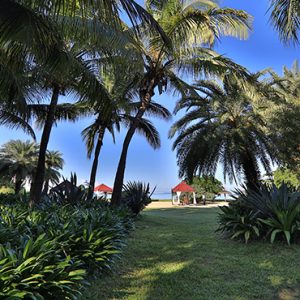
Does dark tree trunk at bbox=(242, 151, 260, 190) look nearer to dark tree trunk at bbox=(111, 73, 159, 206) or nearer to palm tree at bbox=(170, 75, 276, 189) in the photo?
palm tree at bbox=(170, 75, 276, 189)

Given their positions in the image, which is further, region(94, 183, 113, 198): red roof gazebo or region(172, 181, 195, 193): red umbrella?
region(172, 181, 195, 193): red umbrella

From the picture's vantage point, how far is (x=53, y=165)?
132ft

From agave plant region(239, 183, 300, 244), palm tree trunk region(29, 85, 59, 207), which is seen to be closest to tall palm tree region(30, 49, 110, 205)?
palm tree trunk region(29, 85, 59, 207)

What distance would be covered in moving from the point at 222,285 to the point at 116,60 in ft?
22.5

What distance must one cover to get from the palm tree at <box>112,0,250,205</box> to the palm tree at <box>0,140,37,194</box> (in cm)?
2194

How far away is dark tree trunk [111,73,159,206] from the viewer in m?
13.5

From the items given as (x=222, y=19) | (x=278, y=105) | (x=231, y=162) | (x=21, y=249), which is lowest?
(x=21, y=249)

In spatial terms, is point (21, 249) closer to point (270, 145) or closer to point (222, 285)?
point (222, 285)

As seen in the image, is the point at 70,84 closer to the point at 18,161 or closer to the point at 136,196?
the point at 136,196

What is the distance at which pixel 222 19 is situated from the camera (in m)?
11.9

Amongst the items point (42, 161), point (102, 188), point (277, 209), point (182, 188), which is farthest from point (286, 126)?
point (102, 188)

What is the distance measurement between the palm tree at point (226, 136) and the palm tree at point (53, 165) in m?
22.4

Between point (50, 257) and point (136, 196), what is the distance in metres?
12.7

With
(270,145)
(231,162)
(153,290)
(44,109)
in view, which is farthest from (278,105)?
(153,290)
